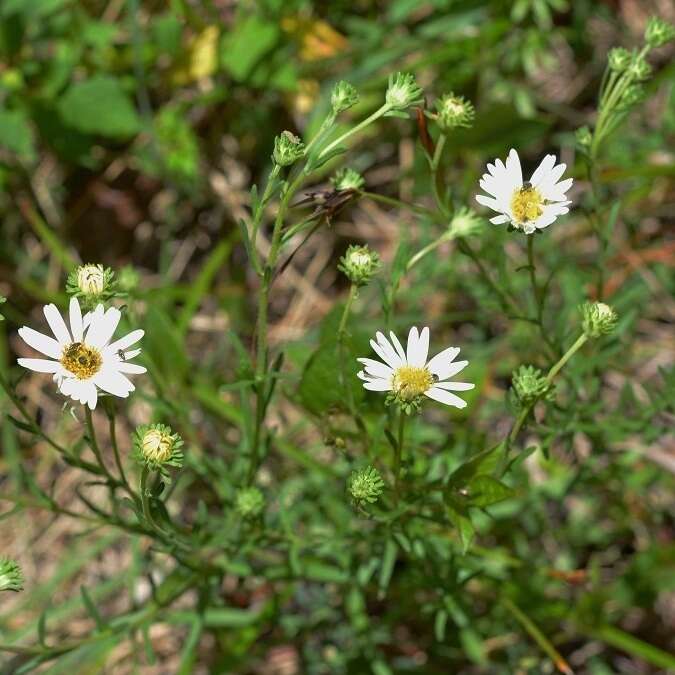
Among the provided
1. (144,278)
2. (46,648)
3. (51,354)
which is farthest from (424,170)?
(46,648)

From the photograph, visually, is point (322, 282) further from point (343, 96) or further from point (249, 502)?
point (343, 96)

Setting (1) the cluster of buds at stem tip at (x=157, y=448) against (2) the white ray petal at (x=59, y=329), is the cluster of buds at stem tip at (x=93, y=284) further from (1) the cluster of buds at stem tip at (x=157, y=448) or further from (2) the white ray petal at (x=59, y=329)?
(1) the cluster of buds at stem tip at (x=157, y=448)

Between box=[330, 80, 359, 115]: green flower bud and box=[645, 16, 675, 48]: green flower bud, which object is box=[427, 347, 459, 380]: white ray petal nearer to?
box=[330, 80, 359, 115]: green flower bud

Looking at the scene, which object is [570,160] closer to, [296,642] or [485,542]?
[485,542]

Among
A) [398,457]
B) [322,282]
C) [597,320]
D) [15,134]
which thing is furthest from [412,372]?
[15,134]

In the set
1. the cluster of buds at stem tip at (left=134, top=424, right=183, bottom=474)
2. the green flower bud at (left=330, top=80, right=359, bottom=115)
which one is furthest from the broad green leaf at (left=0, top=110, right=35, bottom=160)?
the cluster of buds at stem tip at (left=134, top=424, right=183, bottom=474)
